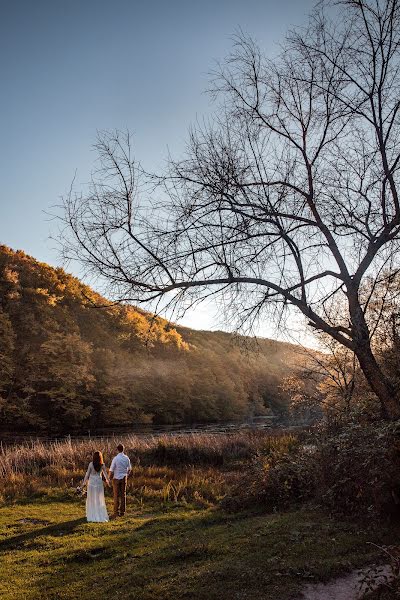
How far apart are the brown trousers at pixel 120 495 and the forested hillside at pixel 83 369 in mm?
13023

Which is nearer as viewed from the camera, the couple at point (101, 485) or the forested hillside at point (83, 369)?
the couple at point (101, 485)

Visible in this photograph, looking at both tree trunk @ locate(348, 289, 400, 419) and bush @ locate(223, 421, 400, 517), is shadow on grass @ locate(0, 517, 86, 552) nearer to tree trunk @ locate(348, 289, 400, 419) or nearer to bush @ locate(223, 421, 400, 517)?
bush @ locate(223, 421, 400, 517)

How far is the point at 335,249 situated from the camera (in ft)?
20.9

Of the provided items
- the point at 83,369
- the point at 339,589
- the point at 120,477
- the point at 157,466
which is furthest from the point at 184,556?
the point at 83,369

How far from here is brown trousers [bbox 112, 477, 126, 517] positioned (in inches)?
426

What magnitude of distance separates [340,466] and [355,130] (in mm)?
5358

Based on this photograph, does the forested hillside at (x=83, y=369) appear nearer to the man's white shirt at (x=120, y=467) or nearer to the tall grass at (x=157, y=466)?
the tall grass at (x=157, y=466)

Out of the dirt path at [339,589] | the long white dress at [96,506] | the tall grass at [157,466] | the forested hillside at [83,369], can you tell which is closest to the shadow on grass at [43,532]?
the long white dress at [96,506]

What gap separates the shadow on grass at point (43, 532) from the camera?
8.44 m

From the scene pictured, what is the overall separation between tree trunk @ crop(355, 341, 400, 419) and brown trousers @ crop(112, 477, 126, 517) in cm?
705

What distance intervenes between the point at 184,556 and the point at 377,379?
382 centimetres

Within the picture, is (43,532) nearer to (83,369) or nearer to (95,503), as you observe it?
(95,503)

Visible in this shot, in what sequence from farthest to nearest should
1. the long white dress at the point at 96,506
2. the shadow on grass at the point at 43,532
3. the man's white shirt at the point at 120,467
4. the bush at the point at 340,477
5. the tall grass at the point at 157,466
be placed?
the tall grass at the point at 157,466, the man's white shirt at the point at 120,467, the long white dress at the point at 96,506, the shadow on grass at the point at 43,532, the bush at the point at 340,477

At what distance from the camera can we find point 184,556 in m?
6.57
